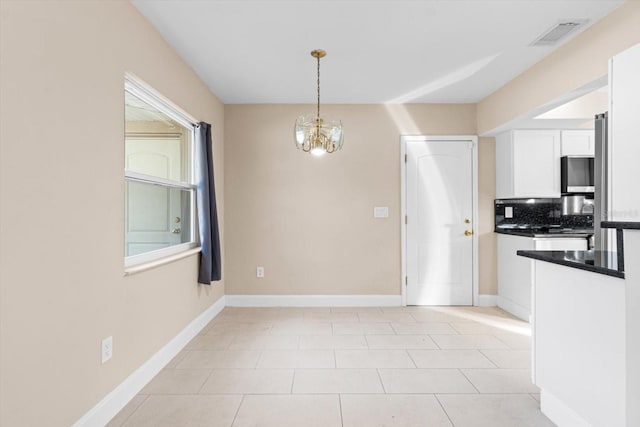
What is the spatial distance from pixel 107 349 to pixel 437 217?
3.78 m

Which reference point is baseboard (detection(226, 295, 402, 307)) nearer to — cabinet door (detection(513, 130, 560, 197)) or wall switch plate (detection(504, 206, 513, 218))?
wall switch plate (detection(504, 206, 513, 218))

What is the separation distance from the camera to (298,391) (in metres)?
2.50

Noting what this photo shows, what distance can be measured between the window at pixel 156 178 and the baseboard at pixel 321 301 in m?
1.29

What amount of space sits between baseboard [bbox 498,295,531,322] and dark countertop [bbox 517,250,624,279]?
2084mm

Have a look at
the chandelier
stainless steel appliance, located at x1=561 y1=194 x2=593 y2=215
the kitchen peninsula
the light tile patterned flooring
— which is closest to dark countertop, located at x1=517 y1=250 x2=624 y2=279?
the kitchen peninsula

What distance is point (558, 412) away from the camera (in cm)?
208

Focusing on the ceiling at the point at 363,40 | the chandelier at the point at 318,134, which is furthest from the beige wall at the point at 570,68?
the chandelier at the point at 318,134

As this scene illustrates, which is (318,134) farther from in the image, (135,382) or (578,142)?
(578,142)

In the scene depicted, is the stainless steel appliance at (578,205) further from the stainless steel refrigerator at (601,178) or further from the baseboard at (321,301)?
the baseboard at (321,301)

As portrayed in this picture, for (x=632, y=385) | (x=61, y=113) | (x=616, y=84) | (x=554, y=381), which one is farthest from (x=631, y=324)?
(x=61, y=113)

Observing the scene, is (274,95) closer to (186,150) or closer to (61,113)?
(186,150)

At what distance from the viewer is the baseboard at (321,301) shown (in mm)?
4711

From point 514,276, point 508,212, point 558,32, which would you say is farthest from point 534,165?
point 558,32

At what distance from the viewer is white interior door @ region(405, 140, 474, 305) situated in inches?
187
